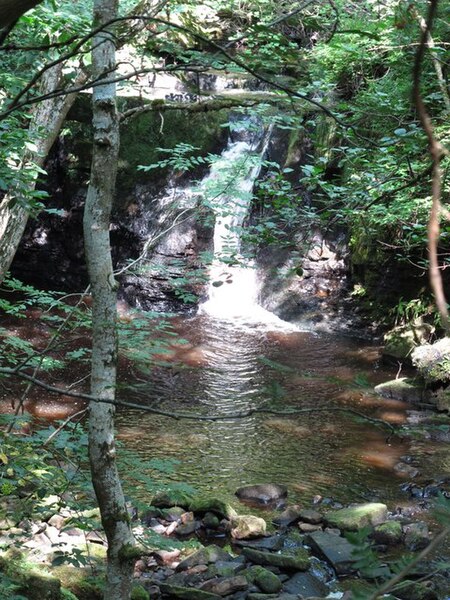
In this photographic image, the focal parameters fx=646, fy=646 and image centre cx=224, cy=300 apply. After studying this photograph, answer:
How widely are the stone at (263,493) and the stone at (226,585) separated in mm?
1412

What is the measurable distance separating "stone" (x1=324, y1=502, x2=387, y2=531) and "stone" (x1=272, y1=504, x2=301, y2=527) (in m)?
0.25

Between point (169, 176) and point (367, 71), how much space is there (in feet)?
14.2

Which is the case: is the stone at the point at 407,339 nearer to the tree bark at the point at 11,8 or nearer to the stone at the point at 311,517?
the stone at the point at 311,517

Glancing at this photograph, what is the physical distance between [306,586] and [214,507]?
1153 mm

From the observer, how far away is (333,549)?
16.1ft

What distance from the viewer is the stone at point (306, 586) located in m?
4.52

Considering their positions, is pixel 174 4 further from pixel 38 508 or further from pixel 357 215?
pixel 38 508

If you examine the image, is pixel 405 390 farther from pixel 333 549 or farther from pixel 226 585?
pixel 226 585

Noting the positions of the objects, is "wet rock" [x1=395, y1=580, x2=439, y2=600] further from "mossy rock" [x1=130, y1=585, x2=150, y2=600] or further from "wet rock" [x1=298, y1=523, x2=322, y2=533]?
"mossy rock" [x1=130, y1=585, x2=150, y2=600]

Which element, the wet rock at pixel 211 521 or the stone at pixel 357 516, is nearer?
the stone at pixel 357 516

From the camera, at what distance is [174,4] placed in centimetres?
711

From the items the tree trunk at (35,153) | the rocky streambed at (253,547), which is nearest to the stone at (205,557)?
the rocky streambed at (253,547)

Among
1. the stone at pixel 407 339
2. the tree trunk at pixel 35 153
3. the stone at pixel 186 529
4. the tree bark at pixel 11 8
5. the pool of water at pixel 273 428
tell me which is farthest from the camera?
the stone at pixel 407 339

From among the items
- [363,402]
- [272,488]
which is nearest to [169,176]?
[363,402]
